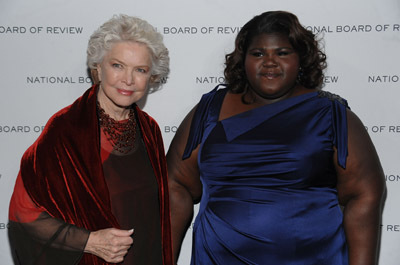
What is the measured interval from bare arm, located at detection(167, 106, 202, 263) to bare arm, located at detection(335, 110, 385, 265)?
0.61 m

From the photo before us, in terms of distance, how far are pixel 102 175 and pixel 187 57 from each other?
0.91 meters

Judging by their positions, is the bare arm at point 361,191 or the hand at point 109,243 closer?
the hand at point 109,243

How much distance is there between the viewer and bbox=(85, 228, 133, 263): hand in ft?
4.77

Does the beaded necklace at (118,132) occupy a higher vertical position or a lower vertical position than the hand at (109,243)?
higher

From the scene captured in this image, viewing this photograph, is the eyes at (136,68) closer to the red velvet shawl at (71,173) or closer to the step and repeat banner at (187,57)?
the red velvet shawl at (71,173)

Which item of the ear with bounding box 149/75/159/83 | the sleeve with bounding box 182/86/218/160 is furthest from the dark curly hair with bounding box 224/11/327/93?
the ear with bounding box 149/75/159/83

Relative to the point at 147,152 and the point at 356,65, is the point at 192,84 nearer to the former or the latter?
the point at 147,152

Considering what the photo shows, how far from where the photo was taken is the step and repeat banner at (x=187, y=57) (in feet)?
6.99

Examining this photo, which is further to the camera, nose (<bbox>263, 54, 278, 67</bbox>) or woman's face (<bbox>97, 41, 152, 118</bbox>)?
nose (<bbox>263, 54, 278, 67</bbox>)

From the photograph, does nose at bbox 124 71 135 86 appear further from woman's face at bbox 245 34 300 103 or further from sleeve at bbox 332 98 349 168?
sleeve at bbox 332 98 349 168

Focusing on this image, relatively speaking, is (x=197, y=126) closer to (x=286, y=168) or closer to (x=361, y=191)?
(x=286, y=168)

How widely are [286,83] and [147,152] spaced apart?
0.60 metres

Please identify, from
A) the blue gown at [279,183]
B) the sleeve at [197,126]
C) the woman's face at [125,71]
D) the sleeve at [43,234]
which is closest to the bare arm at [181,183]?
the sleeve at [197,126]

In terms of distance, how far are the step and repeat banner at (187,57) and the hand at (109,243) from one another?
87 cm
